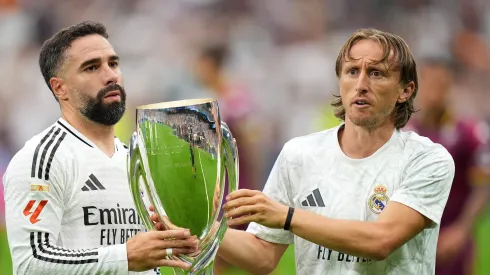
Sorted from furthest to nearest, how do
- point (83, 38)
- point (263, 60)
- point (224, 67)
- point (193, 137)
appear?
point (263, 60) < point (224, 67) < point (83, 38) < point (193, 137)

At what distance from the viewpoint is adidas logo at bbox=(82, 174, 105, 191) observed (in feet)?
13.6

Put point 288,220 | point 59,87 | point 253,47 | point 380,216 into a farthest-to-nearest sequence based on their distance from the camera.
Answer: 1. point 253,47
2. point 59,87
3. point 380,216
4. point 288,220

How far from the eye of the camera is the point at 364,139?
13.5ft

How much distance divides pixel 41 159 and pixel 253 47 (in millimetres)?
10042

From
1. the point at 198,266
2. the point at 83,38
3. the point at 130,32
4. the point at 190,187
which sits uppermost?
the point at 130,32

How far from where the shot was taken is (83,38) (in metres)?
4.34

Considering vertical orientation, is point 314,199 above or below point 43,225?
above

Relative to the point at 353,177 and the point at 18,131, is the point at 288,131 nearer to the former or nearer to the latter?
the point at 18,131

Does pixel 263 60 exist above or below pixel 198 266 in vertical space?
above

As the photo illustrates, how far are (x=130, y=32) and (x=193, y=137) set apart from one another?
1083cm

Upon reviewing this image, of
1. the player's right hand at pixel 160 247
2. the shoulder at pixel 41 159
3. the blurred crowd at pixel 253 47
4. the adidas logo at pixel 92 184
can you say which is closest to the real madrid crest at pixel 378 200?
the player's right hand at pixel 160 247

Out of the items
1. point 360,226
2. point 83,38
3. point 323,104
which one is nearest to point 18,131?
point 323,104

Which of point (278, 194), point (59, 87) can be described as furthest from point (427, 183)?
point (59, 87)

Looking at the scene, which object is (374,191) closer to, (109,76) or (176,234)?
(176,234)
